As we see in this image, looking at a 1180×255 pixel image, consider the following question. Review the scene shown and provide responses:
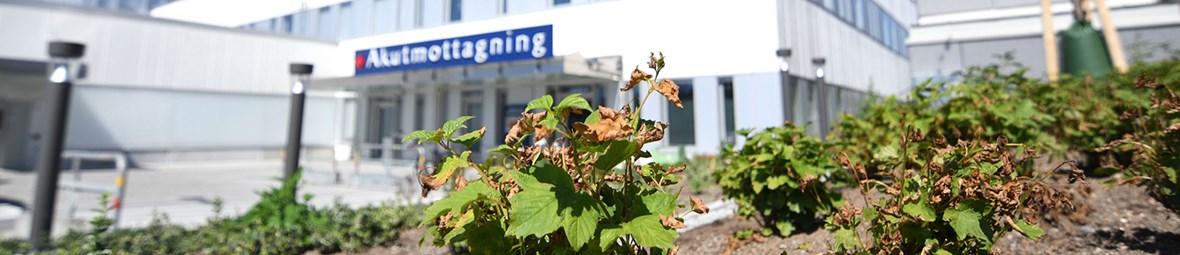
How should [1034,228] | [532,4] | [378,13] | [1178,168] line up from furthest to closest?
[378,13]
[1178,168]
[532,4]
[1034,228]

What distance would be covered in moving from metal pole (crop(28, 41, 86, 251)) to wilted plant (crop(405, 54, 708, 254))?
493 centimetres

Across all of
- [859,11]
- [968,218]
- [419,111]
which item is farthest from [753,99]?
[859,11]

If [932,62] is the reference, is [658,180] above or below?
below

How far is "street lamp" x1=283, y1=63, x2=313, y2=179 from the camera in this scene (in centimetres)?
575

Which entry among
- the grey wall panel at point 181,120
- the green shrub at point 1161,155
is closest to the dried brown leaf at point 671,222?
the green shrub at point 1161,155

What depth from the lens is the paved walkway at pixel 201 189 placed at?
7.08 metres

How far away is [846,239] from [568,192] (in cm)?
119

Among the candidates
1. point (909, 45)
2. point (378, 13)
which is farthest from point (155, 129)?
point (909, 45)

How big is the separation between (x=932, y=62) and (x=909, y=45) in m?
1.15

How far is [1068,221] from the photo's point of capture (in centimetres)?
295

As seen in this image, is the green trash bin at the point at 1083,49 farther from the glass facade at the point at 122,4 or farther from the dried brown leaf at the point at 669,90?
the glass facade at the point at 122,4

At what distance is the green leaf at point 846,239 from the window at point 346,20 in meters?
2.93

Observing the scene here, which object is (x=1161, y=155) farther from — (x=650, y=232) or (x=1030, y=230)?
(x=650, y=232)

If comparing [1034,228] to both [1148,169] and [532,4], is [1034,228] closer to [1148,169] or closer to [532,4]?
[1148,169]
